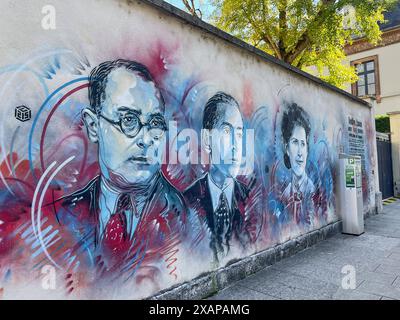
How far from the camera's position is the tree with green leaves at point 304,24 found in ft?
32.6

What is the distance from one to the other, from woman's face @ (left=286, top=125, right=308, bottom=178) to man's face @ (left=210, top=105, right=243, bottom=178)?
159 centimetres

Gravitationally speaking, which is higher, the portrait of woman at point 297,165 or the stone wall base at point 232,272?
the portrait of woman at point 297,165

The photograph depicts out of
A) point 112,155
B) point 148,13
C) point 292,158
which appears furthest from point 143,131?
point 292,158

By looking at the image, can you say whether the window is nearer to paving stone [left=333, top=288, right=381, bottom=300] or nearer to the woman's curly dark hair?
Answer: the woman's curly dark hair

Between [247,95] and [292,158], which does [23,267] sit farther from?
[292,158]

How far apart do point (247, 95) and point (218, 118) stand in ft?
2.76

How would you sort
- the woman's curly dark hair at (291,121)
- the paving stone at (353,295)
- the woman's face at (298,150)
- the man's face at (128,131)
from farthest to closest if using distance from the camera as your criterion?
1. the woman's face at (298,150)
2. the woman's curly dark hair at (291,121)
3. the paving stone at (353,295)
4. the man's face at (128,131)

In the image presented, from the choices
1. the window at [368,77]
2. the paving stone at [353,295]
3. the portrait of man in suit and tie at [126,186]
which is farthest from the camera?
the window at [368,77]

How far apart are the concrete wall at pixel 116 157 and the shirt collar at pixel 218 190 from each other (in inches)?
1.1

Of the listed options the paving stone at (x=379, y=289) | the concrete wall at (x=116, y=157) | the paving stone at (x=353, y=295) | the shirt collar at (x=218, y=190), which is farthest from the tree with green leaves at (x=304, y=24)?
the paving stone at (x=353, y=295)

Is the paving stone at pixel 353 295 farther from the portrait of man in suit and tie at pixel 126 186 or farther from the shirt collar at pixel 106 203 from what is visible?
the shirt collar at pixel 106 203

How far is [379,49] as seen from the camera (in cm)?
2031

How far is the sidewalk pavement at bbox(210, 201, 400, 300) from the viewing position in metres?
3.82
